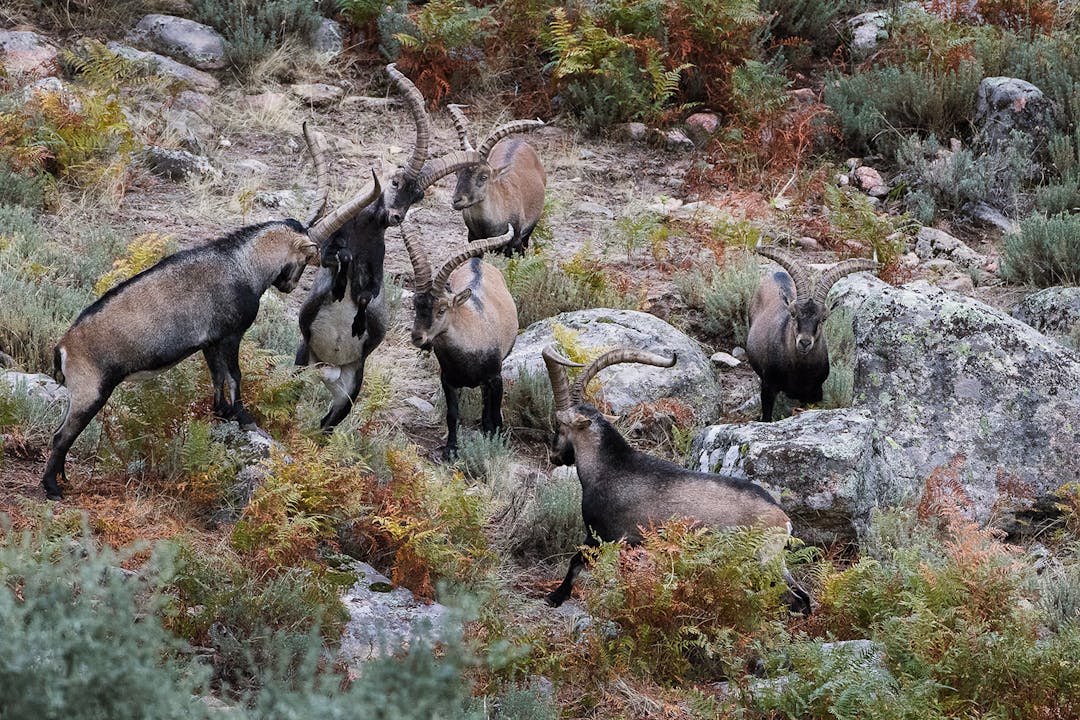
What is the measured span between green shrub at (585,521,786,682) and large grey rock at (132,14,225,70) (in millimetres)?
10275

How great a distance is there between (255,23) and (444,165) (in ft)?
20.3

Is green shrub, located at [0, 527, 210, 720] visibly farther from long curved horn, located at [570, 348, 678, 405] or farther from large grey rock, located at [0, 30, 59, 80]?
large grey rock, located at [0, 30, 59, 80]

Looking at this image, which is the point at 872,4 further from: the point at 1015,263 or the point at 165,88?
the point at 165,88

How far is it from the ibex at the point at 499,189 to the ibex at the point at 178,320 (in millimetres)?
3521

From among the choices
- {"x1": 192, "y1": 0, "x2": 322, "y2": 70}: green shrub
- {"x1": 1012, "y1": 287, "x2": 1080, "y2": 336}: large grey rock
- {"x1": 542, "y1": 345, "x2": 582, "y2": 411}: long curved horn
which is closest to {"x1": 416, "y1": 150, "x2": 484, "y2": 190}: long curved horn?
{"x1": 542, "y1": 345, "x2": 582, "y2": 411}: long curved horn

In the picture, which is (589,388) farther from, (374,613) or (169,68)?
(169,68)

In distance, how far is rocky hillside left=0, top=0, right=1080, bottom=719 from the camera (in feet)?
16.1

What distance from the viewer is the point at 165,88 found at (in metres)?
13.1

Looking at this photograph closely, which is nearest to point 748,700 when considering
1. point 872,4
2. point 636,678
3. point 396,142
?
point 636,678

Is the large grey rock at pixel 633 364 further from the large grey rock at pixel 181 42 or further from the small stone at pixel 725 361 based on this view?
the large grey rock at pixel 181 42

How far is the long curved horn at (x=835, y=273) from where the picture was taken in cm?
840

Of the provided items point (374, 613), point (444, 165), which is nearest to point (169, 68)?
point (444, 165)

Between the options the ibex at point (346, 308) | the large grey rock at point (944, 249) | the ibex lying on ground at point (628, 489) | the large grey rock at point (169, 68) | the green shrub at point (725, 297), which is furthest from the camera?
the large grey rock at point (169, 68)

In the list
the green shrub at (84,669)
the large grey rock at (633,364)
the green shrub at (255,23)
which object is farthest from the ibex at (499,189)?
the green shrub at (84,669)
